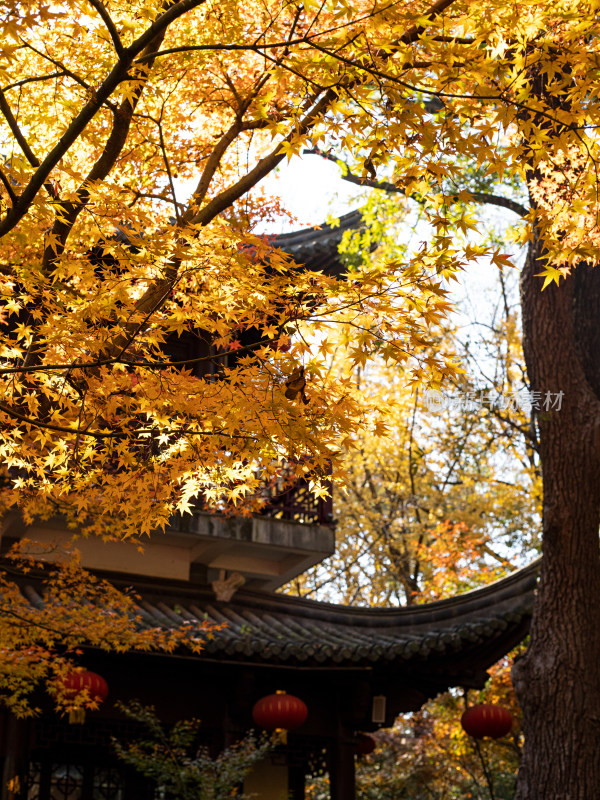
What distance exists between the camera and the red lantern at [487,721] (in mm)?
10086

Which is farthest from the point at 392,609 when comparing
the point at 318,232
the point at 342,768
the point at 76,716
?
the point at 318,232

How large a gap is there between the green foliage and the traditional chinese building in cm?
39

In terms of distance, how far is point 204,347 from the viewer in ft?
37.1

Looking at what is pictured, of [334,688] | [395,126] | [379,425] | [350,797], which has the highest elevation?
[395,126]

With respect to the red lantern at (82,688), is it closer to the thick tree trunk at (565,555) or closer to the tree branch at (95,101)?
the thick tree trunk at (565,555)

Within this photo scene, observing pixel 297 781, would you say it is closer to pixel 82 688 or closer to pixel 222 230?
pixel 82 688

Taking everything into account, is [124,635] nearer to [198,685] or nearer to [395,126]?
[198,685]

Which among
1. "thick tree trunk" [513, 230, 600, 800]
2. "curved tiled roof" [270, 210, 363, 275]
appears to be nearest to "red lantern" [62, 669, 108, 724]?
"thick tree trunk" [513, 230, 600, 800]

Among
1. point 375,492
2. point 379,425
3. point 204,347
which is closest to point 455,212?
point 204,347

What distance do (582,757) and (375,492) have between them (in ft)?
42.2

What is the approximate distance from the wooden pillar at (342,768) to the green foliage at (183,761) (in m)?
1.12

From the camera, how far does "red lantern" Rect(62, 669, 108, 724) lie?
8211mm

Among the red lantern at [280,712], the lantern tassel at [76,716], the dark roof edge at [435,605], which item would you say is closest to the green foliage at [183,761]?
the red lantern at [280,712]

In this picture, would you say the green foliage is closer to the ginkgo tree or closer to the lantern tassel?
the lantern tassel
